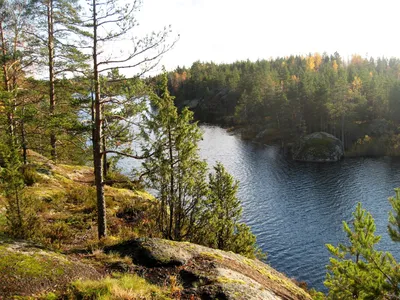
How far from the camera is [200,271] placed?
393 inches

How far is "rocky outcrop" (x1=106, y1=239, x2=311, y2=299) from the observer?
8.88 meters

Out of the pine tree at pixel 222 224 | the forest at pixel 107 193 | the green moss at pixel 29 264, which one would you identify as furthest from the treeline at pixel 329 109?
the green moss at pixel 29 264

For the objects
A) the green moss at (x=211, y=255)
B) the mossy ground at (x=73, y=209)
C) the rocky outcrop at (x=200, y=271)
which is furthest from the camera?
the mossy ground at (x=73, y=209)

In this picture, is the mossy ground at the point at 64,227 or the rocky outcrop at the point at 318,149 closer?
the mossy ground at the point at 64,227

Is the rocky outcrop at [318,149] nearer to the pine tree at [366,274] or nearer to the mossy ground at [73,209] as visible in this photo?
the mossy ground at [73,209]

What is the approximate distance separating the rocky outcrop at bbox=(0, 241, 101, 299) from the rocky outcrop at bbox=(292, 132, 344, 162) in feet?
210

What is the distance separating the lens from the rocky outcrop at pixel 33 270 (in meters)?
7.17

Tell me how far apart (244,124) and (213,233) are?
3460 inches

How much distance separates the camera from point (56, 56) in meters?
21.1

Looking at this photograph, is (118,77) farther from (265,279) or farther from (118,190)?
(118,190)

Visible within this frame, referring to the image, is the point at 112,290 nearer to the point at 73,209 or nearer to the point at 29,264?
the point at 29,264

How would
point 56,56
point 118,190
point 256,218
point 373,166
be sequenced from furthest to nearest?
point 373,166, point 256,218, point 118,190, point 56,56

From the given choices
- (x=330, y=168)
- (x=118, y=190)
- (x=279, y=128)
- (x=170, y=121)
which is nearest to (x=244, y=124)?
(x=279, y=128)

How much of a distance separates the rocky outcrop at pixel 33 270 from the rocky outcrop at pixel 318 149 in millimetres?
63933
